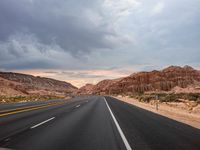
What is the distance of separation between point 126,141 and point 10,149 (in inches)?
142

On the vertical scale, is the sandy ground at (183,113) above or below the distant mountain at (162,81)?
below

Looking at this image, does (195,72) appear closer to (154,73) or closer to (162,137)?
(154,73)

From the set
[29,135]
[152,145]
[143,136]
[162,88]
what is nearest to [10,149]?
[29,135]

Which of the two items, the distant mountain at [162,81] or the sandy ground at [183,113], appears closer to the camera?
the sandy ground at [183,113]

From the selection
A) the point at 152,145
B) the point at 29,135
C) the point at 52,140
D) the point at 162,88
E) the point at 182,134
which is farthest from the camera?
the point at 162,88

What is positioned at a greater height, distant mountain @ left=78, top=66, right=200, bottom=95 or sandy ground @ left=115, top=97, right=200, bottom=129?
distant mountain @ left=78, top=66, right=200, bottom=95

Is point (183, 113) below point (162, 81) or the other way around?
below

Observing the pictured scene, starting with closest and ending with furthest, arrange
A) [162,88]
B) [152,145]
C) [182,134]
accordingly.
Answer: [152,145]
[182,134]
[162,88]

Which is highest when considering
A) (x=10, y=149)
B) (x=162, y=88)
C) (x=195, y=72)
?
(x=195, y=72)

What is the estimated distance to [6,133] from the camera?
10.0 meters

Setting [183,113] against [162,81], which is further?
[162,81]

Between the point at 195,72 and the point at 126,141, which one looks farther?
the point at 195,72

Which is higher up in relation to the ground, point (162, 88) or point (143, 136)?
point (162, 88)

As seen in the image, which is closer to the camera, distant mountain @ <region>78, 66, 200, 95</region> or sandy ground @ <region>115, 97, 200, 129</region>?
sandy ground @ <region>115, 97, 200, 129</region>
